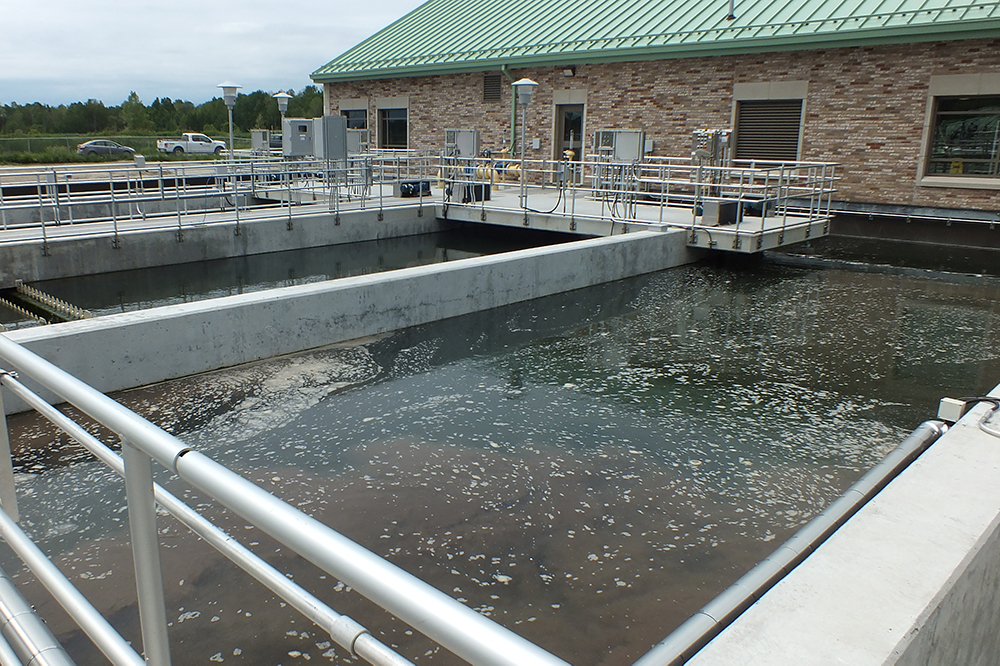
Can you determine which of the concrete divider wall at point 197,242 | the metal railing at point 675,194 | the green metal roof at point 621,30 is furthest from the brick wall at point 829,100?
the concrete divider wall at point 197,242

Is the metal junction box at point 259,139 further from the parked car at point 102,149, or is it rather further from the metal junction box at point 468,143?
the parked car at point 102,149

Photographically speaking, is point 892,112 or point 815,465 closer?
point 815,465

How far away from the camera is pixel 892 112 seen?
17.9 meters

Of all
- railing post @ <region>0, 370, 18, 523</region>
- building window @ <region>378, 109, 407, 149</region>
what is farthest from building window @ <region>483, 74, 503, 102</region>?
railing post @ <region>0, 370, 18, 523</region>

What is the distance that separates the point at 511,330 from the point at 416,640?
6175 mm

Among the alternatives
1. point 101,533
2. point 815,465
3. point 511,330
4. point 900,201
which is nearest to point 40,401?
point 101,533

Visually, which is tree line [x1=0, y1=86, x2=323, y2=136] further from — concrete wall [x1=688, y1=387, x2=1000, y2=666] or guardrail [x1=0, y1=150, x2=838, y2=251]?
concrete wall [x1=688, y1=387, x2=1000, y2=666]

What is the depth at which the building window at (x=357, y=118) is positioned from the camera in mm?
28938

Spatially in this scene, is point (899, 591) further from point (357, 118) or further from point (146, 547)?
point (357, 118)

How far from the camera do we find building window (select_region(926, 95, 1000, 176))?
55.6ft

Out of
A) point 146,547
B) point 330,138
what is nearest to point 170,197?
point 330,138

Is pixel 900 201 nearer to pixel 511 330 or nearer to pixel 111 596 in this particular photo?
pixel 511 330

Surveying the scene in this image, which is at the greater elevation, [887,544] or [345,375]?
[887,544]

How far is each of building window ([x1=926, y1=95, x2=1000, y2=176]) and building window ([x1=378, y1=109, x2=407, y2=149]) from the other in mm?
16589
